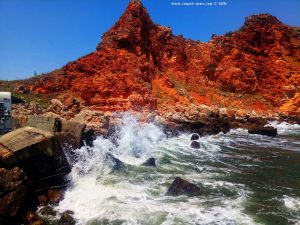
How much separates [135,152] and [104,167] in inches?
197

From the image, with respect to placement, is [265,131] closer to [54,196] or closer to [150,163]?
[150,163]

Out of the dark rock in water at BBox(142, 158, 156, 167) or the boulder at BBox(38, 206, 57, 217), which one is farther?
the dark rock in water at BBox(142, 158, 156, 167)

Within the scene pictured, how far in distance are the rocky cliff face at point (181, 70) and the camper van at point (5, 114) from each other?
20.1 meters

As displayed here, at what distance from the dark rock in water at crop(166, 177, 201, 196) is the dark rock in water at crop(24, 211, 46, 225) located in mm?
4837

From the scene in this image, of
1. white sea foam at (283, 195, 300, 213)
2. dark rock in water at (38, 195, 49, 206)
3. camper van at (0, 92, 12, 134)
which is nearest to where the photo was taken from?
dark rock in water at (38, 195, 49, 206)

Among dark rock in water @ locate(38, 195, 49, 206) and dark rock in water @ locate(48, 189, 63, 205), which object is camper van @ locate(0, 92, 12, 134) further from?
dark rock in water @ locate(38, 195, 49, 206)

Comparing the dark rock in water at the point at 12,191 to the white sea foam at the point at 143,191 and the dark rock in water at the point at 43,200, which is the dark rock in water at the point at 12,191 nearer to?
the dark rock in water at the point at 43,200

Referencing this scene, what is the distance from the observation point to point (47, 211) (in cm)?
1062

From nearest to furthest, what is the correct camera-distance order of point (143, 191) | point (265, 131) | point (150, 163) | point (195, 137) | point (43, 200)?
1. point (43, 200)
2. point (143, 191)
3. point (150, 163)
4. point (195, 137)
5. point (265, 131)

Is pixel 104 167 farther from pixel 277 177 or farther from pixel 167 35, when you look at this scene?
pixel 167 35

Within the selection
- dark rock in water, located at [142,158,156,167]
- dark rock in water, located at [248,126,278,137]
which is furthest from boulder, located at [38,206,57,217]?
dark rock in water, located at [248,126,278,137]

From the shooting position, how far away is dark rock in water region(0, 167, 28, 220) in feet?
32.1

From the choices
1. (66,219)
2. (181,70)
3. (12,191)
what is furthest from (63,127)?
(181,70)

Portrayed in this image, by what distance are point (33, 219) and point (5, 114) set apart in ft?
25.1
